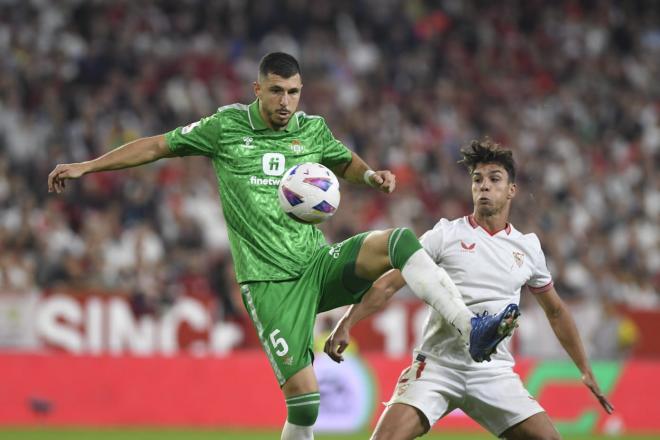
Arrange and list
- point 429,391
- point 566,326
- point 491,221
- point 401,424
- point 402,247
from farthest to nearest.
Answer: point 566,326
point 491,221
point 429,391
point 401,424
point 402,247

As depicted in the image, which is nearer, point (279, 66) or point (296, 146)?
point (279, 66)

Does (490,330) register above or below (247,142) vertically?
below

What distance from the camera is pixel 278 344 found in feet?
22.1

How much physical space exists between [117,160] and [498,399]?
261 centimetres

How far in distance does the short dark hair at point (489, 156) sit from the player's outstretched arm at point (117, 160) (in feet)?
5.91

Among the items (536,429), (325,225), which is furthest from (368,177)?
(325,225)

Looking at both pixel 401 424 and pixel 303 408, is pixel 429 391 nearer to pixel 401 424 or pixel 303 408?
pixel 401 424

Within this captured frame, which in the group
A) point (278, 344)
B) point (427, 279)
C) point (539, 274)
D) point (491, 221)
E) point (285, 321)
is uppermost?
point (491, 221)

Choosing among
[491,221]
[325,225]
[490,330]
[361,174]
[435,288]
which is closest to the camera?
[490,330]

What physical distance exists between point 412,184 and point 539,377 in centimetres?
466

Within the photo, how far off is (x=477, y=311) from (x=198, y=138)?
1956 mm

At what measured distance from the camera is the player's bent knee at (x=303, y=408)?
6684 mm

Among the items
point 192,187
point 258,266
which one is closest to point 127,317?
point 192,187

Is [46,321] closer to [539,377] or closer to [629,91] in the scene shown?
[539,377]
